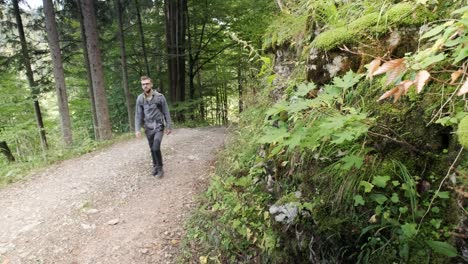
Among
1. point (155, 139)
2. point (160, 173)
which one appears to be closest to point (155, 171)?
point (160, 173)

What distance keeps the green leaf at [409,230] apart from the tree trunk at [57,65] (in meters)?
11.1

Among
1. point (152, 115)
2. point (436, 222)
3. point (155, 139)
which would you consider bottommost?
point (155, 139)

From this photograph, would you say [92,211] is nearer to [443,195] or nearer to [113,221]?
[113,221]

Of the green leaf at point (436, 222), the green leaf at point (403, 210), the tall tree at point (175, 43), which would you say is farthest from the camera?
the tall tree at point (175, 43)

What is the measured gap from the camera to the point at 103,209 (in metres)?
5.14

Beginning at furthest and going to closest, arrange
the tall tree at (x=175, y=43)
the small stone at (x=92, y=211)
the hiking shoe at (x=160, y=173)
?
the tall tree at (x=175, y=43) → the hiking shoe at (x=160, y=173) → the small stone at (x=92, y=211)

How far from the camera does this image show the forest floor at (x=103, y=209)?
4.04 m

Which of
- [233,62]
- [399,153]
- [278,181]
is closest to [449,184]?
[399,153]

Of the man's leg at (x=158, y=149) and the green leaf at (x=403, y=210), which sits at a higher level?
the green leaf at (x=403, y=210)

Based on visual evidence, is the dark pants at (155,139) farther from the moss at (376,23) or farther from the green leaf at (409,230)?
the green leaf at (409,230)

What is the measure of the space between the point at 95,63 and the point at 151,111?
5.48 meters

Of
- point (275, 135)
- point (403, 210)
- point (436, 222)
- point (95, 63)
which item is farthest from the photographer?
point (95, 63)

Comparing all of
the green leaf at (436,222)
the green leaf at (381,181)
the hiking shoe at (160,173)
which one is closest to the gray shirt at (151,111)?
the hiking shoe at (160,173)

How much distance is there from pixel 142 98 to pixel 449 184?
17.5 ft
